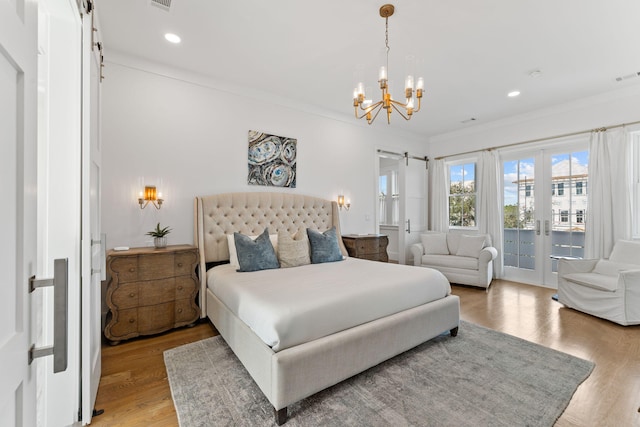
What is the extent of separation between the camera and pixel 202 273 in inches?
126

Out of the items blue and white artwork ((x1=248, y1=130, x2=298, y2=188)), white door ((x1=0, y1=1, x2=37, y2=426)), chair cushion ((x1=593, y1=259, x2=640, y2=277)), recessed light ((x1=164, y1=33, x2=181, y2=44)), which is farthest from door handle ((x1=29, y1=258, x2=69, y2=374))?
chair cushion ((x1=593, y1=259, x2=640, y2=277))

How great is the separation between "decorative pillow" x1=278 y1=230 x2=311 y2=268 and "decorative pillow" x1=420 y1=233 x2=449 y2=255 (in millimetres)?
2924

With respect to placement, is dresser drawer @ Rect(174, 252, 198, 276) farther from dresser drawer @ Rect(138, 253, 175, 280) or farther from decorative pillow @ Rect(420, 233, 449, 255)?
decorative pillow @ Rect(420, 233, 449, 255)

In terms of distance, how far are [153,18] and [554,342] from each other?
190 inches

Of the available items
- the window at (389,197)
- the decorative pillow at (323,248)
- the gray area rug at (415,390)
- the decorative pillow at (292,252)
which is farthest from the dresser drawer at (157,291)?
the window at (389,197)

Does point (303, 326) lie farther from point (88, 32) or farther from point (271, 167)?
point (271, 167)

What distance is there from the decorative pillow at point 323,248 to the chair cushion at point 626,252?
358 centimetres

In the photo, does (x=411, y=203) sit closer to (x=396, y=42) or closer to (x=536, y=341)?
(x=536, y=341)

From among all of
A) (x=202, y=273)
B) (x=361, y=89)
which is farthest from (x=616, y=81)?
(x=202, y=273)

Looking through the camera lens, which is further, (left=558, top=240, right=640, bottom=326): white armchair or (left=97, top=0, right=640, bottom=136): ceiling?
(left=558, top=240, right=640, bottom=326): white armchair

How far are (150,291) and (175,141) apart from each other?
1741mm

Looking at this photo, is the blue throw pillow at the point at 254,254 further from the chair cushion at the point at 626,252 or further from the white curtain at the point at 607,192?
the white curtain at the point at 607,192

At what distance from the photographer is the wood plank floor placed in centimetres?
176

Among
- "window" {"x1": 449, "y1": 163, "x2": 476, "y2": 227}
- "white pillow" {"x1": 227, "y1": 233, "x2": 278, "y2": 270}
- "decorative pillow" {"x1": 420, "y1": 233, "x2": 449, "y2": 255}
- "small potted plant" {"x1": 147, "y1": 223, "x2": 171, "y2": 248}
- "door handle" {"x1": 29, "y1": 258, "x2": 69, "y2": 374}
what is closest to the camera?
"door handle" {"x1": 29, "y1": 258, "x2": 69, "y2": 374}
